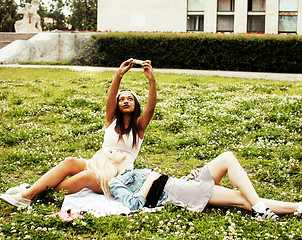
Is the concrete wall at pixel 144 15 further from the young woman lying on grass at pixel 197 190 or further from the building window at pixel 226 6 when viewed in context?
the young woman lying on grass at pixel 197 190

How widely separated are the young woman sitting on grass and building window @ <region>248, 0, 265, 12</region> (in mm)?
32791

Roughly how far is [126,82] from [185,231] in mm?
10581

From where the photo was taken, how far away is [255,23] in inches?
1410

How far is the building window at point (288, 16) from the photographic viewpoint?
3441cm

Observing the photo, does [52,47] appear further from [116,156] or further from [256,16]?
[116,156]

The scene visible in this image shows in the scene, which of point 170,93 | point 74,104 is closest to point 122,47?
point 170,93

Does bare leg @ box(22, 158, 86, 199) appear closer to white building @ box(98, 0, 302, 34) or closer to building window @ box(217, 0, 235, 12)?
white building @ box(98, 0, 302, 34)

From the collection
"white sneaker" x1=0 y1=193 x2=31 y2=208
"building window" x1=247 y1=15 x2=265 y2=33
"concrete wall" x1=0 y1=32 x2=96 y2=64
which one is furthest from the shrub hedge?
"white sneaker" x1=0 y1=193 x2=31 y2=208

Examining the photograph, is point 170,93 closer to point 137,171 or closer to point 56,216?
point 137,171

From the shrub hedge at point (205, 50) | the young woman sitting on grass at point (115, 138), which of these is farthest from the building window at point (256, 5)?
the young woman sitting on grass at point (115, 138)

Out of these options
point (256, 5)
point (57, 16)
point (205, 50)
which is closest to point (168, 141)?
point (205, 50)

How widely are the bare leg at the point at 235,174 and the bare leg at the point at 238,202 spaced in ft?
0.33

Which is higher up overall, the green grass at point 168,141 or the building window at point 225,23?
the building window at point 225,23

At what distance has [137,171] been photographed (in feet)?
17.6
